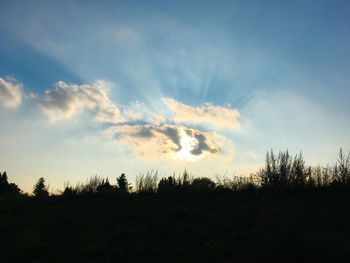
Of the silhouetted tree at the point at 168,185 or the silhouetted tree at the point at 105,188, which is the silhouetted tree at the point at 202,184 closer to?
the silhouetted tree at the point at 168,185

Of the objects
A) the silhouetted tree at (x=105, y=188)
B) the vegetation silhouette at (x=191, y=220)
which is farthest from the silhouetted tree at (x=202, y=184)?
the silhouetted tree at (x=105, y=188)

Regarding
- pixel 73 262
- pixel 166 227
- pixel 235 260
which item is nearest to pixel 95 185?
pixel 166 227

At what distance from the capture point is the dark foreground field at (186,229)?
729 cm

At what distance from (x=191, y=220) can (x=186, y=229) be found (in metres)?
0.87

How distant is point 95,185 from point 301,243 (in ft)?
39.4

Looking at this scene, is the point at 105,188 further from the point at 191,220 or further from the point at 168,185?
the point at 191,220

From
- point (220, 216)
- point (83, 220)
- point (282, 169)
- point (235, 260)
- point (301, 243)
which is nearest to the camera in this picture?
point (301, 243)

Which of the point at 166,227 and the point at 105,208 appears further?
the point at 105,208

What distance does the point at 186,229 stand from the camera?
9.94 m

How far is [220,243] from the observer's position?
328 inches

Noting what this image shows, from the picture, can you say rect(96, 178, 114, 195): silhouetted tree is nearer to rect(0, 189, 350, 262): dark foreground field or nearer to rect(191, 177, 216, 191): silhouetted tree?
rect(0, 189, 350, 262): dark foreground field

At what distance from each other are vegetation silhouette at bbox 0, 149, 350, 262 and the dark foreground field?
0.08 ft

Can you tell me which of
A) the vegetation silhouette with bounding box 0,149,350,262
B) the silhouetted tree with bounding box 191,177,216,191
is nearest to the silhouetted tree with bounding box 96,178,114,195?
the vegetation silhouette with bounding box 0,149,350,262

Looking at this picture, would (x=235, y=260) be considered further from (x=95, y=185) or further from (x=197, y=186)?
(x=95, y=185)
